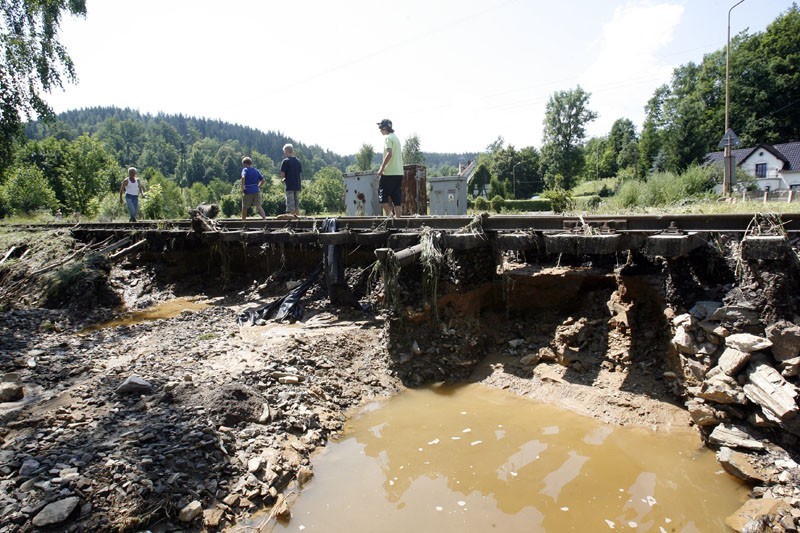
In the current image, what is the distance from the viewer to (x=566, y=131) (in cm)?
5516

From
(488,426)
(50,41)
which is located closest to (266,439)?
(488,426)

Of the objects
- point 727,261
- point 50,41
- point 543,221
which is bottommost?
point 727,261

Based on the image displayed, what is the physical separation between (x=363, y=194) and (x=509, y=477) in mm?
11764

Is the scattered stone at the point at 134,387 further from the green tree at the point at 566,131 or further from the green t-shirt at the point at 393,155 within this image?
the green tree at the point at 566,131

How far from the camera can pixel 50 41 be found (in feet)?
44.2

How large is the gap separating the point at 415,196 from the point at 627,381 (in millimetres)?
9563

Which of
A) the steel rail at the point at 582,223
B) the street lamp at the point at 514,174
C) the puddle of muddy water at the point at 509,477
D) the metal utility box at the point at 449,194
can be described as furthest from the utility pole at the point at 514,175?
the puddle of muddy water at the point at 509,477

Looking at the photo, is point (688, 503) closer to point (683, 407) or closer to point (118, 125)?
point (683, 407)

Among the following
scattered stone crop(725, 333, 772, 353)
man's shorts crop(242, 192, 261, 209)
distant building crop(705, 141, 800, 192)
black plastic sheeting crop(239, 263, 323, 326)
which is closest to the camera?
scattered stone crop(725, 333, 772, 353)

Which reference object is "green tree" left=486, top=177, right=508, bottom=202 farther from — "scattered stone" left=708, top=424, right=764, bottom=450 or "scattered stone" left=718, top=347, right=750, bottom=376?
"scattered stone" left=708, top=424, right=764, bottom=450

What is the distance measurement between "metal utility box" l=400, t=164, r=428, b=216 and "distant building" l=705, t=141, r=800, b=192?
113ft

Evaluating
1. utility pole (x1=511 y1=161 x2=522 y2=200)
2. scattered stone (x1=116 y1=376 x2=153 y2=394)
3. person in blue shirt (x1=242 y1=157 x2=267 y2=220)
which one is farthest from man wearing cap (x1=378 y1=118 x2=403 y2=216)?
utility pole (x1=511 y1=161 x2=522 y2=200)

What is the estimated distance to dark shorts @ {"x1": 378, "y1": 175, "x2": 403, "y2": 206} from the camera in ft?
26.5

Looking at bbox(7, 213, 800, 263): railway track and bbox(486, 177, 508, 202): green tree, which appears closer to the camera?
bbox(7, 213, 800, 263): railway track
